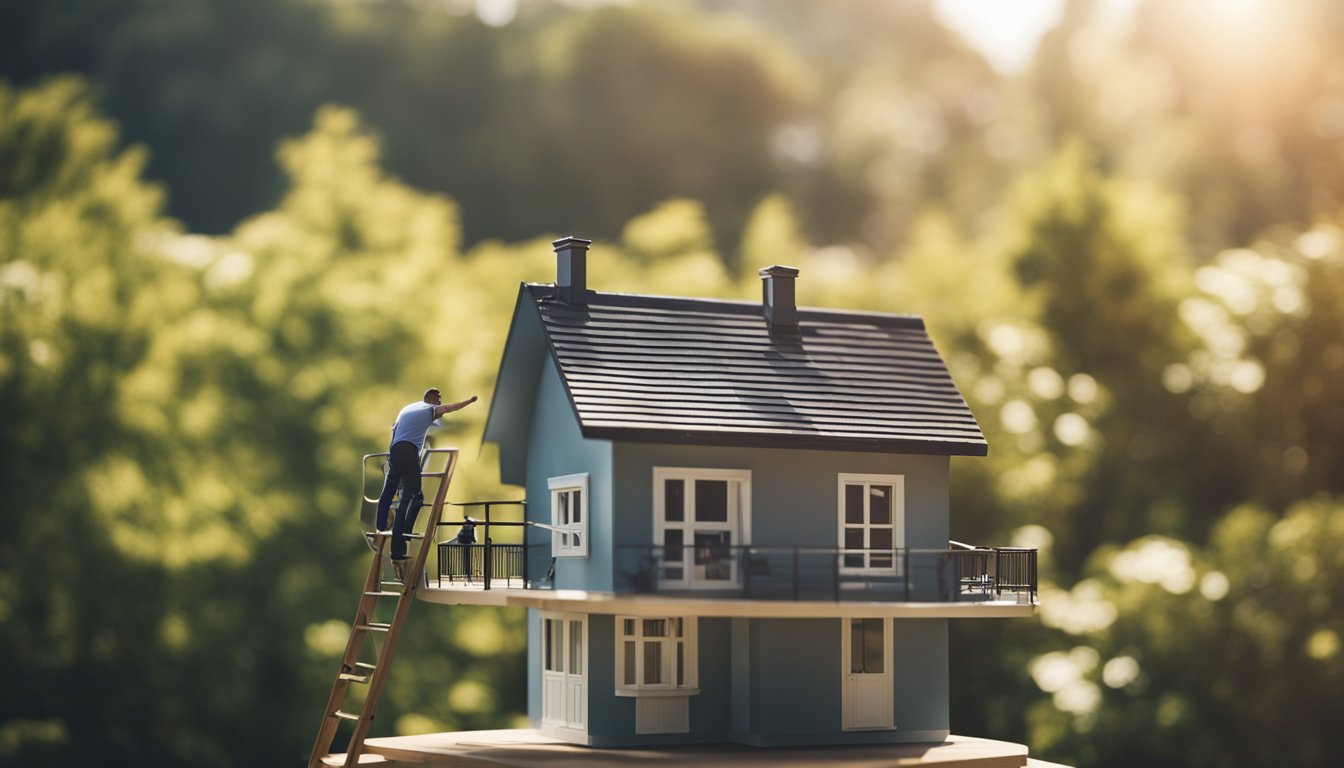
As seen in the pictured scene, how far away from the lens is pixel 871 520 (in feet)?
66.7

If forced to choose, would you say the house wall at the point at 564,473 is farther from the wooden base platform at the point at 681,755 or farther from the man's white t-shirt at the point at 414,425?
the wooden base platform at the point at 681,755

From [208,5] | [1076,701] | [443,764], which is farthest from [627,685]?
[208,5]

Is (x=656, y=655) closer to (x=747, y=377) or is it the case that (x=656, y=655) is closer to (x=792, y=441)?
(x=792, y=441)

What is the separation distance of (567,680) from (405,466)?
3413mm

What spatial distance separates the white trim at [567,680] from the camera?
19797 millimetres

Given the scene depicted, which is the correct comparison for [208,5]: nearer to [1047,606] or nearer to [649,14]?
[649,14]

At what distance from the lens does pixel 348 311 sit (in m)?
38.6

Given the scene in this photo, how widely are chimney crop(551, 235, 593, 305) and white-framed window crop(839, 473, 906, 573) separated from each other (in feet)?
13.3

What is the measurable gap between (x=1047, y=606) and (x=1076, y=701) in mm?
2957

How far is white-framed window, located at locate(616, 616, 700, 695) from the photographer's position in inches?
774

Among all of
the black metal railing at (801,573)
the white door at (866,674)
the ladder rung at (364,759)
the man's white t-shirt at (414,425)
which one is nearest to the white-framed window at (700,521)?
the black metal railing at (801,573)

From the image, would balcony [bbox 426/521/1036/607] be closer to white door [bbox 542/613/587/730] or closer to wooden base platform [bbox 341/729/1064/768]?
white door [bbox 542/613/587/730]

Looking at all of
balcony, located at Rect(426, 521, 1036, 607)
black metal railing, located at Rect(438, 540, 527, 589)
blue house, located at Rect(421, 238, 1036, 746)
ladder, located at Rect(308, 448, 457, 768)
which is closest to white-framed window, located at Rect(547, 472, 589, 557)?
blue house, located at Rect(421, 238, 1036, 746)

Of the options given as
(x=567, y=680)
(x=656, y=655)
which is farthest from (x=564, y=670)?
(x=656, y=655)
